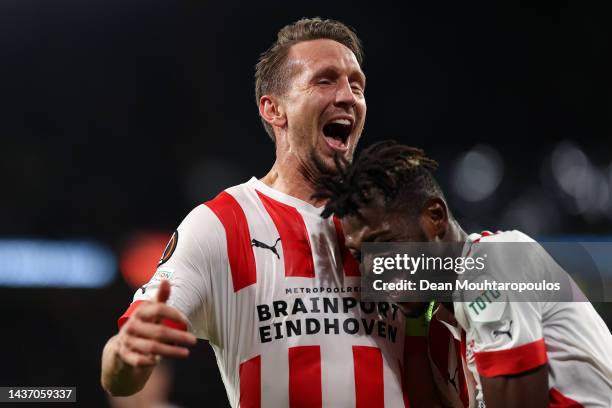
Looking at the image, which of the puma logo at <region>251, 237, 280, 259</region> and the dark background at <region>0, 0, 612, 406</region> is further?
the dark background at <region>0, 0, 612, 406</region>

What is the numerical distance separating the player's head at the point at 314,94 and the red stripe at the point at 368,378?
2.06 ft

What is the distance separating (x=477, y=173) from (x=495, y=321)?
5.64 meters

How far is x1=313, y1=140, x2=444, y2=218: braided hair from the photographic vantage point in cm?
202

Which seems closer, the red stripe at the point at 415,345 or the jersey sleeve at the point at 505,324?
the jersey sleeve at the point at 505,324

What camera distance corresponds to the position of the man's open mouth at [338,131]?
2.45 meters

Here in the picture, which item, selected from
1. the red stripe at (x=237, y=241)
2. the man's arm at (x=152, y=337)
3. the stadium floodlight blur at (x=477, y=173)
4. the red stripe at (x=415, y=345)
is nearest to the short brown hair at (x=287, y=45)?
the red stripe at (x=237, y=241)

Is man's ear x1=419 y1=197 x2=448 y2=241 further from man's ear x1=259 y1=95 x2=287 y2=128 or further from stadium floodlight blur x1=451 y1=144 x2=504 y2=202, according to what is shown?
stadium floodlight blur x1=451 y1=144 x2=504 y2=202

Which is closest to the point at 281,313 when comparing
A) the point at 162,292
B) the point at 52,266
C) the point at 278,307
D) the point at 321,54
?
the point at 278,307

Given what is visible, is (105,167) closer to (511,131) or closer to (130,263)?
(130,263)

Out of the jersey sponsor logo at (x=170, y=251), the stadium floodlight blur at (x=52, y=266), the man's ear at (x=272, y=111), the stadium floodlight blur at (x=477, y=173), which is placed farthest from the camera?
the stadium floodlight blur at (x=477, y=173)

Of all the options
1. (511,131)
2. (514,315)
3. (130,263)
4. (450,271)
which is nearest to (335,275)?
(450,271)

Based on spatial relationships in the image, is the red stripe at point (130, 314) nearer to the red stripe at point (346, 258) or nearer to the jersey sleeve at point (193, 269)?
the jersey sleeve at point (193, 269)

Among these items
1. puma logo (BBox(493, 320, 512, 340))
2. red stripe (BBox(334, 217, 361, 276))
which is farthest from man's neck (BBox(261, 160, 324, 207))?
puma logo (BBox(493, 320, 512, 340))

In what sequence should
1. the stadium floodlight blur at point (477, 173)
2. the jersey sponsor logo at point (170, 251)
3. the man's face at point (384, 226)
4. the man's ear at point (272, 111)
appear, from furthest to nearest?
the stadium floodlight blur at point (477, 173)
the man's ear at point (272, 111)
the jersey sponsor logo at point (170, 251)
the man's face at point (384, 226)
